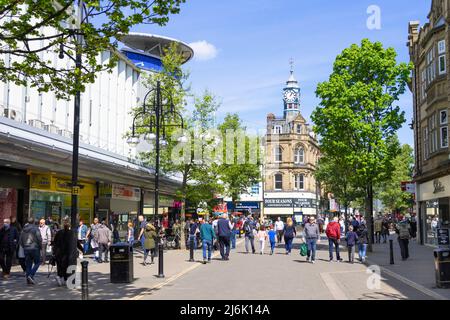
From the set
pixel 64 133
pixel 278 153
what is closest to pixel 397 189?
pixel 278 153

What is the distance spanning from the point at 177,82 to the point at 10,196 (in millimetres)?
12133

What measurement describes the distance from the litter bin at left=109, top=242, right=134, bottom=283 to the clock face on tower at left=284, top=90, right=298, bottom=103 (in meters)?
73.1

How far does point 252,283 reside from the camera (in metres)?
14.1

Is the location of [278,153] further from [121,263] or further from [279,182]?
[121,263]

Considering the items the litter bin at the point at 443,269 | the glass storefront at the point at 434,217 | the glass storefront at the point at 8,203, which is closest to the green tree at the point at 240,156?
the glass storefront at the point at 434,217

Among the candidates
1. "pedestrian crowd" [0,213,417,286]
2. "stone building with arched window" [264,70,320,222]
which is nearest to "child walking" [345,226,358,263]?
"pedestrian crowd" [0,213,417,286]

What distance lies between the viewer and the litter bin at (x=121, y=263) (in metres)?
14.4

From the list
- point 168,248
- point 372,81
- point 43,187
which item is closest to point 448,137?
point 372,81

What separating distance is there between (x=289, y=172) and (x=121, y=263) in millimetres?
64135

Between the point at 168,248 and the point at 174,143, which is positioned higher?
the point at 174,143

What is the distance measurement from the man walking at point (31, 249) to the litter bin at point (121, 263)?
1978 mm
